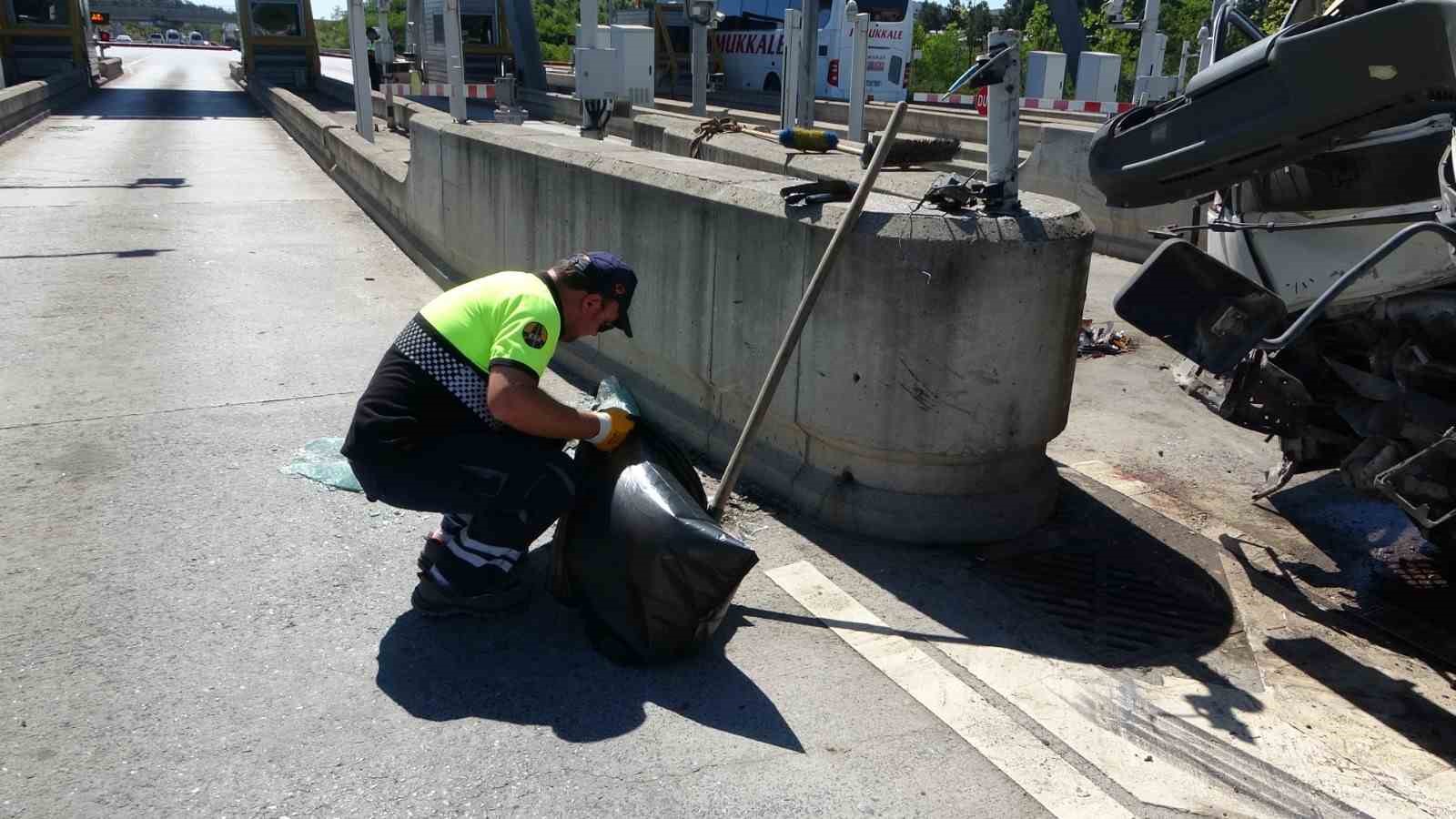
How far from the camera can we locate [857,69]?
47.1ft

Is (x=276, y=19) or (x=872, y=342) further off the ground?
(x=276, y=19)

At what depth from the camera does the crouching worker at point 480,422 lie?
11.4 feet

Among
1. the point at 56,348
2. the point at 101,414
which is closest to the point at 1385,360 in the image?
the point at 101,414

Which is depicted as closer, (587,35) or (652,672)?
(652,672)

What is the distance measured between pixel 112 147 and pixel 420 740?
19414 mm

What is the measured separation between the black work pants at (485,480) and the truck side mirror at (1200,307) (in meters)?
1.97

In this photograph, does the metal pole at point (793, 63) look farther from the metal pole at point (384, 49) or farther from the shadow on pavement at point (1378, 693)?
the shadow on pavement at point (1378, 693)

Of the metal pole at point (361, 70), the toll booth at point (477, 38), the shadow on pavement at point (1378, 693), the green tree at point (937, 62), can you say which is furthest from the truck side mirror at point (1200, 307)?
the toll booth at point (477, 38)

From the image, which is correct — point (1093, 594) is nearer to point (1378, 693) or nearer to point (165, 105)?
point (1378, 693)

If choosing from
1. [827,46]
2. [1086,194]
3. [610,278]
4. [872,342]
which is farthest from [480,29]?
[610,278]

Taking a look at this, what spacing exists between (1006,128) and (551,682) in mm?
2625

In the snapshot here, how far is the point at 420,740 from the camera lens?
3033 mm

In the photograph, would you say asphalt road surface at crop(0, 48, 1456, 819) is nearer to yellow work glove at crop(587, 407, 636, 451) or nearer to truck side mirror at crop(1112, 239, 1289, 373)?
yellow work glove at crop(587, 407, 636, 451)

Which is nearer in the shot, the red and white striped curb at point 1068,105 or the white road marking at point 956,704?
the white road marking at point 956,704
